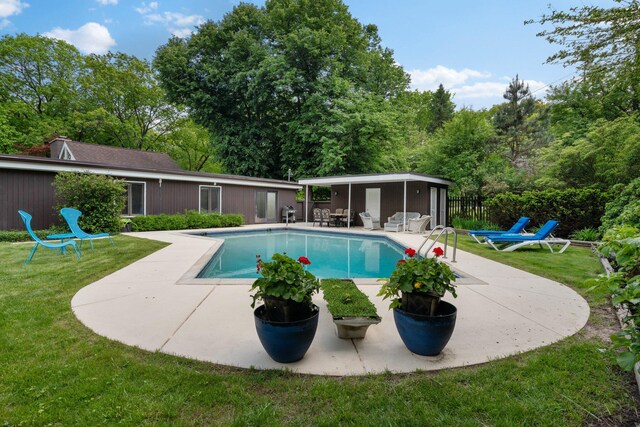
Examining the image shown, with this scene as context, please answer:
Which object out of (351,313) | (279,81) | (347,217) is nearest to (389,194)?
(347,217)

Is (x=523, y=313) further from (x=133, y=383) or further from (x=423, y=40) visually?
(x=423, y=40)

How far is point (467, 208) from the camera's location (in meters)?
13.8

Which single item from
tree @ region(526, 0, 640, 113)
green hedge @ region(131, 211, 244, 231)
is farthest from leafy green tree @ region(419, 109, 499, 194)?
green hedge @ region(131, 211, 244, 231)

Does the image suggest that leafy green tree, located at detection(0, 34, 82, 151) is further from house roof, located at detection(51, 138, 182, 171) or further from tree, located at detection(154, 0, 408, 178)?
tree, located at detection(154, 0, 408, 178)

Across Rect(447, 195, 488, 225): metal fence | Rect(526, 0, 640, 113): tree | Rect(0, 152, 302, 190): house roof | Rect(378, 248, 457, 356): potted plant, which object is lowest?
Rect(378, 248, 457, 356): potted plant

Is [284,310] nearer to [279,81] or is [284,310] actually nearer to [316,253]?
[316,253]

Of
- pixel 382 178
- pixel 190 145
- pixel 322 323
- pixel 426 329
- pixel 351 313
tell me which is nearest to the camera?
pixel 426 329

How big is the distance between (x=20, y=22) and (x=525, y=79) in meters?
35.5

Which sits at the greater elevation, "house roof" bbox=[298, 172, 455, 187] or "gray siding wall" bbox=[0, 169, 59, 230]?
"house roof" bbox=[298, 172, 455, 187]

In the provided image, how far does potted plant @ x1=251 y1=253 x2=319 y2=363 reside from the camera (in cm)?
222

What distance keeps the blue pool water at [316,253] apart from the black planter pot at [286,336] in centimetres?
369

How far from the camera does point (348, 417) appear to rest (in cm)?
178

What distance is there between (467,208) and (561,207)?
13.6 ft

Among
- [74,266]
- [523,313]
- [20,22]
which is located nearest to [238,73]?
[20,22]
